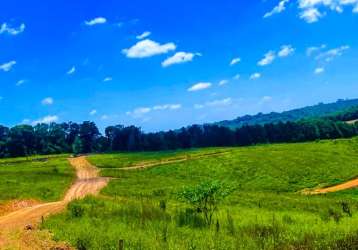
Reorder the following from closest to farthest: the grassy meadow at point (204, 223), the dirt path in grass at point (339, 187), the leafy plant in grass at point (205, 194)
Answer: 1. the grassy meadow at point (204, 223)
2. the leafy plant in grass at point (205, 194)
3. the dirt path in grass at point (339, 187)

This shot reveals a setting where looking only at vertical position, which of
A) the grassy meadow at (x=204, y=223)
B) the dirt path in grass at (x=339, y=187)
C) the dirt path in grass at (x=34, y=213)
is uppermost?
the dirt path in grass at (x=34, y=213)

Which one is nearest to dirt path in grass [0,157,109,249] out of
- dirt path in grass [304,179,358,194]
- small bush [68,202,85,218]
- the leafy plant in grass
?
small bush [68,202,85,218]

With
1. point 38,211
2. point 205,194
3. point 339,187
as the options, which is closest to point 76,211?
point 38,211

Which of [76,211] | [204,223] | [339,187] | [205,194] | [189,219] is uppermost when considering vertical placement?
[205,194]

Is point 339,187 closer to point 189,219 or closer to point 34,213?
point 189,219

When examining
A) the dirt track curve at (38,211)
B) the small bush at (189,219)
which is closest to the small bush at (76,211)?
the dirt track curve at (38,211)

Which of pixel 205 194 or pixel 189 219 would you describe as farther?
pixel 205 194

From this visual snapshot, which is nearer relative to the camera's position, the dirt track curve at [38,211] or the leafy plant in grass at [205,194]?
the dirt track curve at [38,211]

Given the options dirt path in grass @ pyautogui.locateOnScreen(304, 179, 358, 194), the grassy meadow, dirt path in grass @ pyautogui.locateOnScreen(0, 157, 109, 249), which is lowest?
dirt path in grass @ pyautogui.locateOnScreen(304, 179, 358, 194)

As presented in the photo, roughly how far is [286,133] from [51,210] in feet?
487

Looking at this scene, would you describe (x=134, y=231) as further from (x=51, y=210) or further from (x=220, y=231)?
(x=51, y=210)

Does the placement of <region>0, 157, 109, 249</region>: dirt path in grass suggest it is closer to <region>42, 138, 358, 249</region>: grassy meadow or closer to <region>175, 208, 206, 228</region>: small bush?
<region>42, 138, 358, 249</region>: grassy meadow

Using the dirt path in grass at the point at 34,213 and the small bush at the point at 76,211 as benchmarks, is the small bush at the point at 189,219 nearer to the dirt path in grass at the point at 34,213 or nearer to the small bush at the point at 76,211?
the small bush at the point at 76,211

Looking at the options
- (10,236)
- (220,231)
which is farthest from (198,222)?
(10,236)
